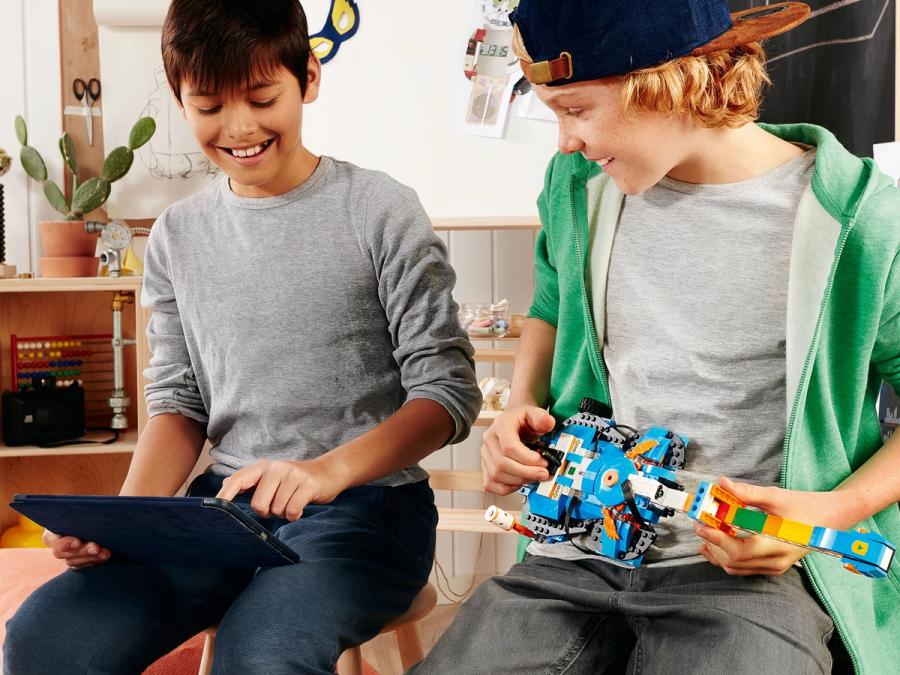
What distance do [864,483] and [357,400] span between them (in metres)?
0.59

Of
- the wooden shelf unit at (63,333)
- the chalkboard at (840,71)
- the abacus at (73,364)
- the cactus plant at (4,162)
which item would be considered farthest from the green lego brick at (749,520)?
the cactus plant at (4,162)

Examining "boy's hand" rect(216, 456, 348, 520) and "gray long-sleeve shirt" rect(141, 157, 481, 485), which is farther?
"gray long-sleeve shirt" rect(141, 157, 481, 485)

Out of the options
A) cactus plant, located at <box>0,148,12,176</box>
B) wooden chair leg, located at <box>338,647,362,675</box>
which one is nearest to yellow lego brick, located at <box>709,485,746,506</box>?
wooden chair leg, located at <box>338,647,362,675</box>

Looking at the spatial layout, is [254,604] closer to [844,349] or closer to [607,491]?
[607,491]

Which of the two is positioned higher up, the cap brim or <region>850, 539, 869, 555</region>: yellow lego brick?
the cap brim

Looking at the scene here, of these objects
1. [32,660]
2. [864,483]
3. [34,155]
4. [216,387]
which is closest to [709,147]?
[864,483]

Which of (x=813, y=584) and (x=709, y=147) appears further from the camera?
(x=709, y=147)

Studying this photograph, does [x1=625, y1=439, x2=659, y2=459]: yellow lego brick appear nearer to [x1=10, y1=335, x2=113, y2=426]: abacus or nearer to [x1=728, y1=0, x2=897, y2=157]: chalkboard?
[x1=728, y1=0, x2=897, y2=157]: chalkboard

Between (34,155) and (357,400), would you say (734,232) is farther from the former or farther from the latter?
(34,155)

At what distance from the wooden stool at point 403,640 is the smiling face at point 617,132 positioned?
22.0 inches

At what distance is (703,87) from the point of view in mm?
909

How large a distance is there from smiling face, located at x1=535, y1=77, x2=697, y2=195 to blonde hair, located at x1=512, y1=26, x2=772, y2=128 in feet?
0.05

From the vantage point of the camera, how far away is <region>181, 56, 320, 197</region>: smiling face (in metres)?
1.17

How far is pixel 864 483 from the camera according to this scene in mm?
897
